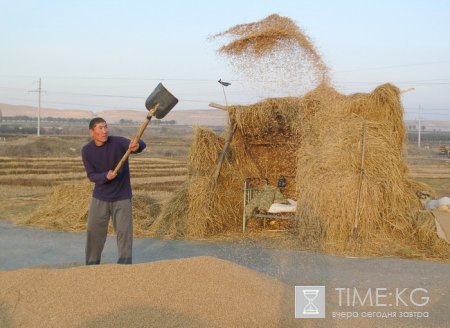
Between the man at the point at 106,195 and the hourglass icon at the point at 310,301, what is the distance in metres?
2.20

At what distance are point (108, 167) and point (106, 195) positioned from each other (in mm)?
327

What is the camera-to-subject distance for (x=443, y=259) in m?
9.67

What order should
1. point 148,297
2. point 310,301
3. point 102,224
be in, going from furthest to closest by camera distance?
point 102,224, point 310,301, point 148,297

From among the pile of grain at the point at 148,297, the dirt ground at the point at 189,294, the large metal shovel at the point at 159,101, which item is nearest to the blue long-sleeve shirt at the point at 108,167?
the large metal shovel at the point at 159,101

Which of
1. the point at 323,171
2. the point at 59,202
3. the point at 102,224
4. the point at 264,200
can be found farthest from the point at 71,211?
the point at 102,224

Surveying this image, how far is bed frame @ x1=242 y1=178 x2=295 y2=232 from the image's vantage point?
11.8 meters

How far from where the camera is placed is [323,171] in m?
10.6

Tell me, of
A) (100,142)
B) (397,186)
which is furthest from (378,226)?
(100,142)

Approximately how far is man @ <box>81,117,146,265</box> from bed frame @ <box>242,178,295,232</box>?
4.79 m

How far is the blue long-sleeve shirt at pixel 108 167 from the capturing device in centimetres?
726

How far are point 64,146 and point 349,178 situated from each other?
48122mm

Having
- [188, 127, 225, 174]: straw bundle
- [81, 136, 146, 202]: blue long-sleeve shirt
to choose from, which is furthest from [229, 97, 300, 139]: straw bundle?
[81, 136, 146, 202]: blue long-sleeve shirt

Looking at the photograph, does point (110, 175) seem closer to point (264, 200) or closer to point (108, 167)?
point (108, 167)

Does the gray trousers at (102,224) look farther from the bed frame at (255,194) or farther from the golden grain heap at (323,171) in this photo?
the bed frame at (255,194)
